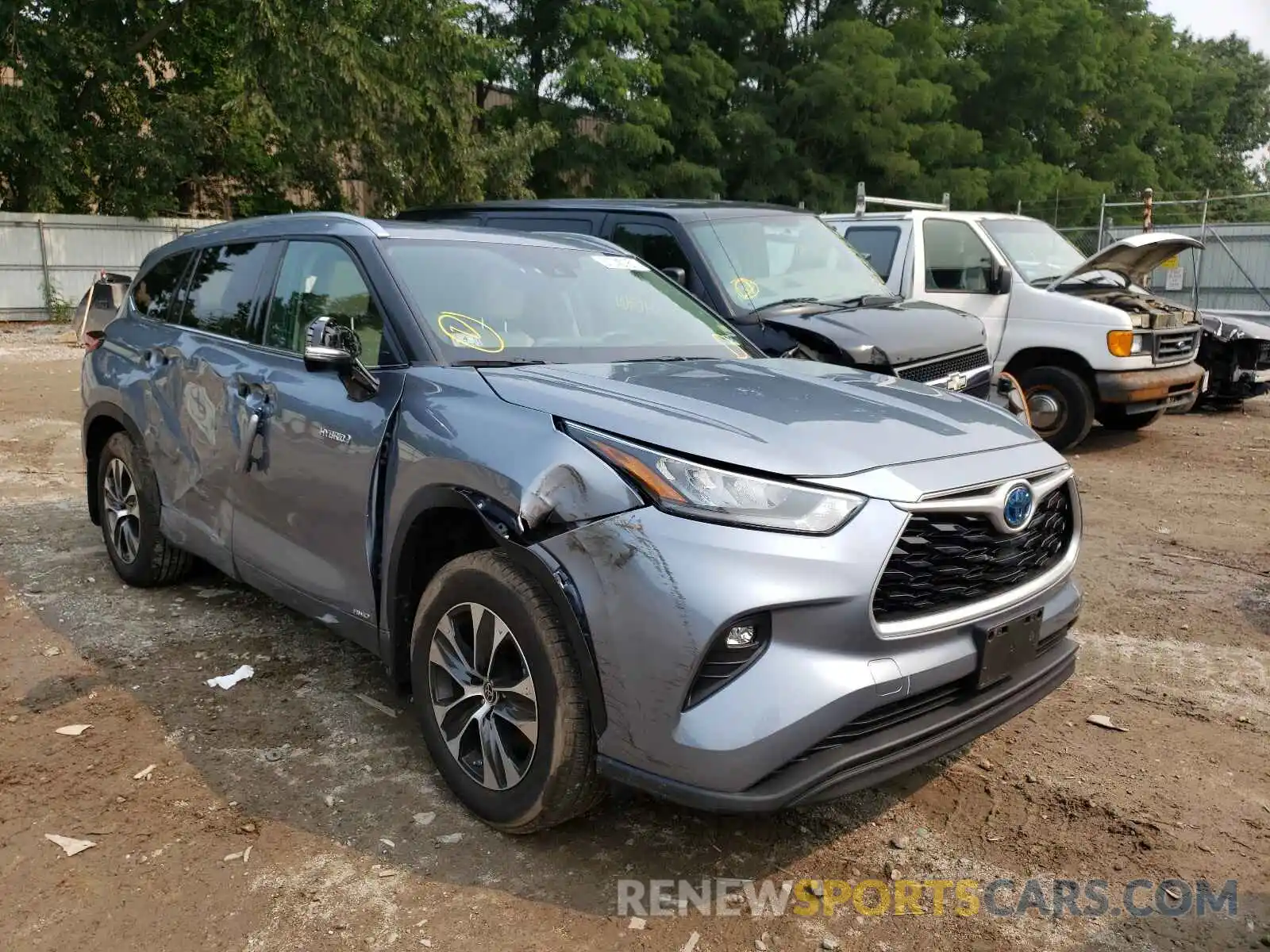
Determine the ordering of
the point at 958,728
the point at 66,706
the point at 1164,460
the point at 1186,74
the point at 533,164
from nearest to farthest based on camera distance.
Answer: the point at 958,728, the point at 66,706, the point at 1164,460, the point at 533,164, the point at 1186,74

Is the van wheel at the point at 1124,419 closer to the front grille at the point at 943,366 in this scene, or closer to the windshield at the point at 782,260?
the front grille at the point at 943,366

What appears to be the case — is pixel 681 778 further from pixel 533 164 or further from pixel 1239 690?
pixel 533 164

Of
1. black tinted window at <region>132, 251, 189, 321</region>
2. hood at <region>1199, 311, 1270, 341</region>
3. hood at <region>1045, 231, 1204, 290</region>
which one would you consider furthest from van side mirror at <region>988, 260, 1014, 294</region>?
black tinted window at <region>132, 251, 189, 321</region>

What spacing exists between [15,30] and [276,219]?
1939 cm

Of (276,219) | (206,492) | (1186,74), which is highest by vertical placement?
(1186,74)

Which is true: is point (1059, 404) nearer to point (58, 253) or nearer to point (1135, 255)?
point (1135, 255)

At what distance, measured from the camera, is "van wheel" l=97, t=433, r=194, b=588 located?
15.9 feet

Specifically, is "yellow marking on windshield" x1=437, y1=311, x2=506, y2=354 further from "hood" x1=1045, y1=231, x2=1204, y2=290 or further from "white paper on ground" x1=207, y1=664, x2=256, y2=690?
"hood" x1=1045, y1=231, x2=1204, y2=290

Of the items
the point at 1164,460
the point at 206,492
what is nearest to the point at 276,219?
the point at 206,492

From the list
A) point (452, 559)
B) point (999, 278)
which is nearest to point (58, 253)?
point (999, 278)

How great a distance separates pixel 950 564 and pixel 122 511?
4113 millimetres

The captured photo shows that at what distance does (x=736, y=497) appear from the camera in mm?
2594

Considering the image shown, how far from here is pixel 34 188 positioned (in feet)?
67.0

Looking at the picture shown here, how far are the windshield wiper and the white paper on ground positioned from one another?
1.71 meters
